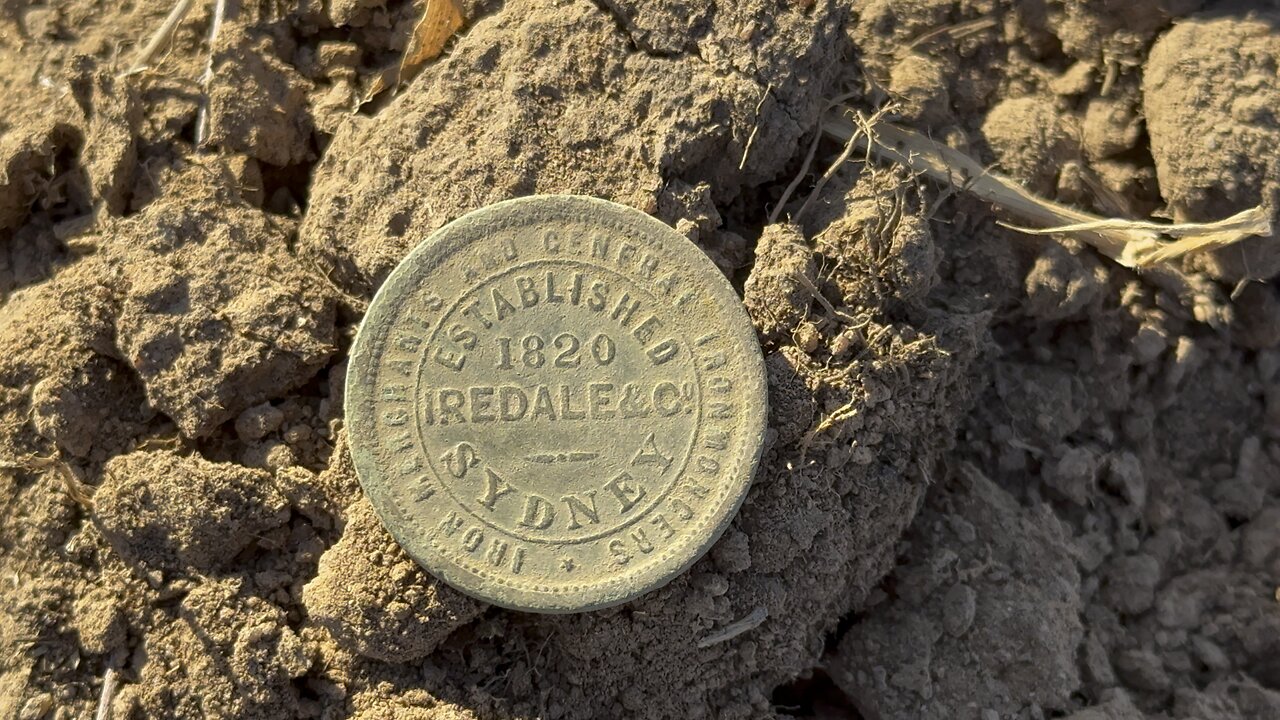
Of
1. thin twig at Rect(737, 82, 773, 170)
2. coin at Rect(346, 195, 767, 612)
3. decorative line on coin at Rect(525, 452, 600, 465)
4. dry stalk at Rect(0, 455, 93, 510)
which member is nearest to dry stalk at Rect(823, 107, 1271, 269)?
thin twig at Rect(737, 82, 773, 170)

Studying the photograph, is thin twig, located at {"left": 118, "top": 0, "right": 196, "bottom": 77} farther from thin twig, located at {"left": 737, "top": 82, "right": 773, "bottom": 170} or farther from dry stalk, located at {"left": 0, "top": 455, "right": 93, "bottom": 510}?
thin twig, located at {"left": 737, "top": 82, "right": 773, "bottom": 170}

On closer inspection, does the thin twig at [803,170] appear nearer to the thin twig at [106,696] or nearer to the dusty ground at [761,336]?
the dusty ground at [761,336]

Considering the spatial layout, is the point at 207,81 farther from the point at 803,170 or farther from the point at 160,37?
the point at 803,170

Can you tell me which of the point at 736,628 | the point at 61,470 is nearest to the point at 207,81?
the point at 61,470

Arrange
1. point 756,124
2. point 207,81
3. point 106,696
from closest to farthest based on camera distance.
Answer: point 106,696 → point 756,124 → point 207,81

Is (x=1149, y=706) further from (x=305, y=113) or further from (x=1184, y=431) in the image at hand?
(x=305, y=113)

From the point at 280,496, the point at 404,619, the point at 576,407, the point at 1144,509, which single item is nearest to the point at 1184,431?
the point at 1144,509

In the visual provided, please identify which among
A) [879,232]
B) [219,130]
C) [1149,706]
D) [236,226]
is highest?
[219,130]
